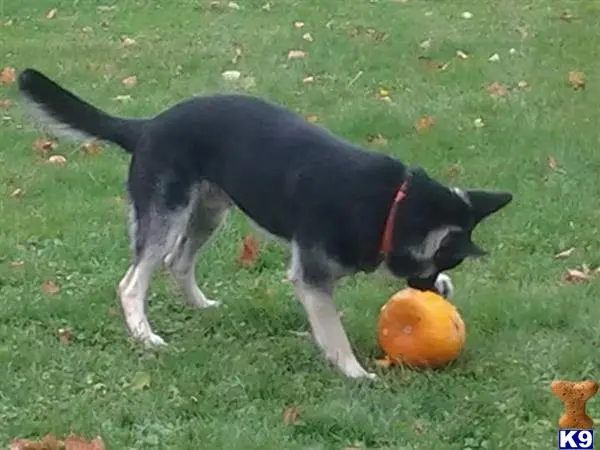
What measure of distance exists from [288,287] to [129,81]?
4884 mm

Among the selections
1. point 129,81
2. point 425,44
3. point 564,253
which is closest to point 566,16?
point 425,44

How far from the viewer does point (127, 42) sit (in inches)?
490

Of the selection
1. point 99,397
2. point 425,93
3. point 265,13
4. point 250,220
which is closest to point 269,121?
point 250,220

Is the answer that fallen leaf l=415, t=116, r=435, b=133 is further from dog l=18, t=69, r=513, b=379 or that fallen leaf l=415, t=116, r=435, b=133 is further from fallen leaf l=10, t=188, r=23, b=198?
→ dog l=18, t=69, r=513, b=379

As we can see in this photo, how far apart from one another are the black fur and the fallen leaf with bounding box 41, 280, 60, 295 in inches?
27.7

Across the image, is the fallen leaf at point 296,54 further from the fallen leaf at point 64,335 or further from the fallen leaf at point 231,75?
the fallen leaf at point 64,335

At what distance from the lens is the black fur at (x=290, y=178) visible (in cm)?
531

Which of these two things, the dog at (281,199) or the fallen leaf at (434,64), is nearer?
the dog at (281,199)

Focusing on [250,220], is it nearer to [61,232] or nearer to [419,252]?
[419,252]

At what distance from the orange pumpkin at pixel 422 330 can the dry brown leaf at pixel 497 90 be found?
4.74m

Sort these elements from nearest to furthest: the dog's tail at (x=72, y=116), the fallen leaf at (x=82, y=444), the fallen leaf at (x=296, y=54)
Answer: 1. the fallen leaf at (x=82, y=444)
2. the dog's tail at (x=72, y=116)
3. the fallen leaf at (x=296, y=54)

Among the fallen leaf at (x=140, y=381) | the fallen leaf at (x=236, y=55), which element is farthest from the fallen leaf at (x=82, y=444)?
the fallen leaf at (x=236, y=55)

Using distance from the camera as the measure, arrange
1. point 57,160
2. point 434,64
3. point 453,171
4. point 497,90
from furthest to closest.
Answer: point 434,64 < point 497,90 < point 57,160 < point 453,171

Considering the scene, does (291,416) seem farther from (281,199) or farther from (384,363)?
(281,199)
